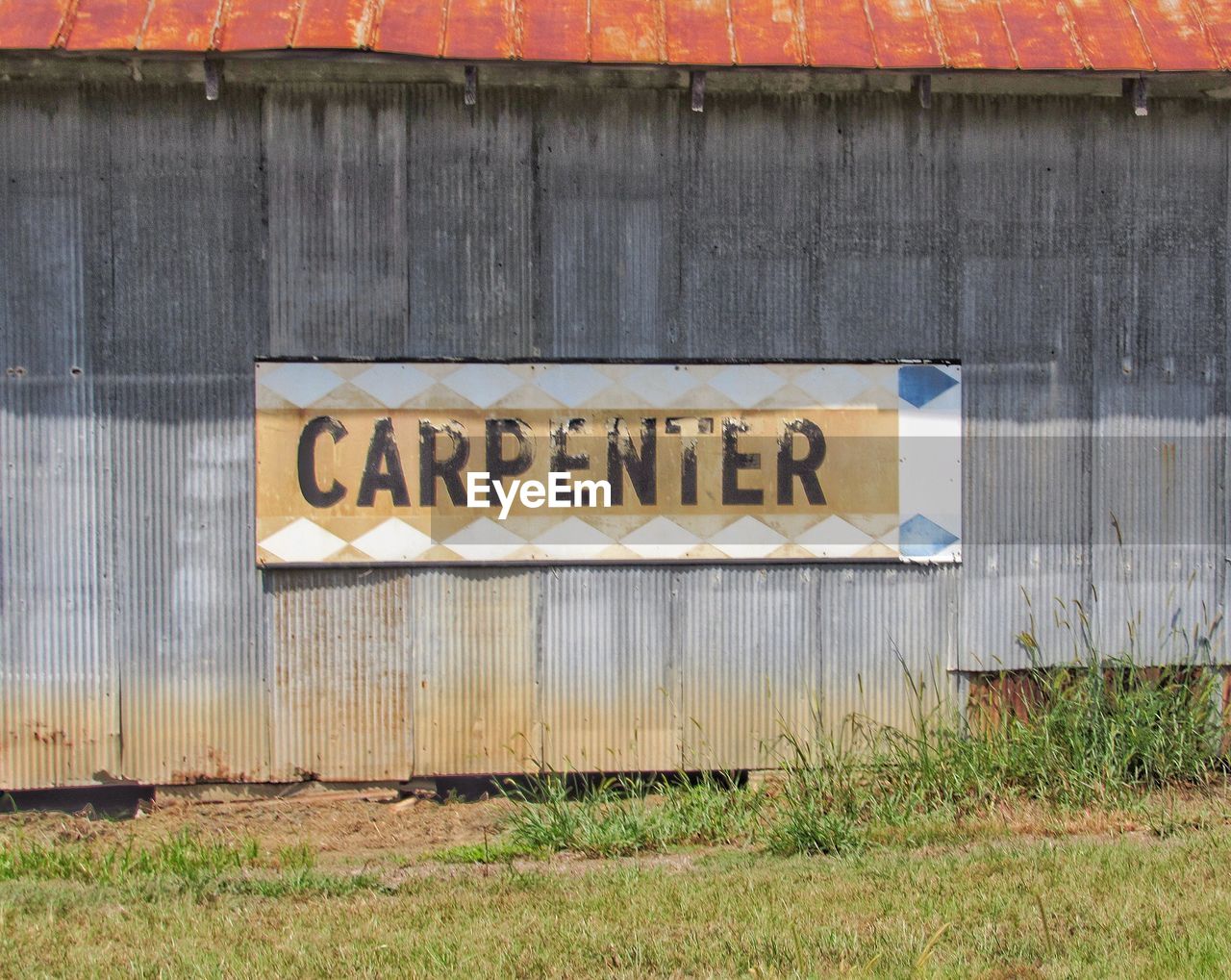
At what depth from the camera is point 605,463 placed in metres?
6.57

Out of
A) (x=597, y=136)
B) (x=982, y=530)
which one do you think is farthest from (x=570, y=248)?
(x=982, y=530)

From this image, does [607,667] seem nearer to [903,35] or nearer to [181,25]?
[903,35]

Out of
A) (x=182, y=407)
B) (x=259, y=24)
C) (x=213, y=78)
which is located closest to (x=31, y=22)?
(x=213, y=78)

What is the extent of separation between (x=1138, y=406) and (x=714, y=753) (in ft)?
11.1

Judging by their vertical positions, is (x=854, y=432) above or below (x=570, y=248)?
below

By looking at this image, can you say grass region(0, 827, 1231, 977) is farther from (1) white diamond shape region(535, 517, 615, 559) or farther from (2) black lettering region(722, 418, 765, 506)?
(2) black lettering region(722, 418, 765, 506)

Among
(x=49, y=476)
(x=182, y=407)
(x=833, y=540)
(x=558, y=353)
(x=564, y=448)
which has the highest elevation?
(x=558, y=353)

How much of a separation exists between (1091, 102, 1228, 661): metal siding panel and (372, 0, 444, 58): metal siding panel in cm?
406

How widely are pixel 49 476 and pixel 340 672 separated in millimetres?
2048

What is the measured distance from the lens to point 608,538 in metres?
6.58

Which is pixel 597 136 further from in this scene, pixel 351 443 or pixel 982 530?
pixel 982 530

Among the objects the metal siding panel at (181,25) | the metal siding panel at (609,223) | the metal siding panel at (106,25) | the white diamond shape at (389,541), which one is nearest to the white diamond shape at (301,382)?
the white diamond shape at (389,541)

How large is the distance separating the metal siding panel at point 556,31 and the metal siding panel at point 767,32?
0.88m

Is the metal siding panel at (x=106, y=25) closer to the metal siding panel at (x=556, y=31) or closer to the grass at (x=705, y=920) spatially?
the metal siding panel at (x=556, y=31)
